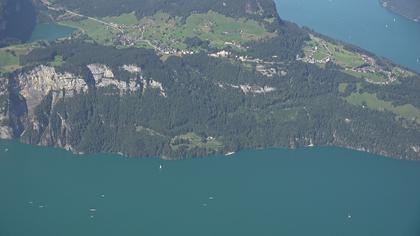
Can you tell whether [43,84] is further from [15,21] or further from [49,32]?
[15,21]

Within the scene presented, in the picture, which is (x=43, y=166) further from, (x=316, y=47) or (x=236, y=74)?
(x=316, y=47)

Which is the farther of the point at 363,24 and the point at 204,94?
the point at 363,24

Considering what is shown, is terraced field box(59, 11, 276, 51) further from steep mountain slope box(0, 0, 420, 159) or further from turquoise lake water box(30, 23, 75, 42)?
turquoise lake water box(30, 23, 75, 42)

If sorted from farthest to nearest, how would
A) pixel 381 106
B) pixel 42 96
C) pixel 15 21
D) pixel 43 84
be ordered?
pixel 15 21 → pixel 381 106 → pixel 43 84 → pixel 42 96

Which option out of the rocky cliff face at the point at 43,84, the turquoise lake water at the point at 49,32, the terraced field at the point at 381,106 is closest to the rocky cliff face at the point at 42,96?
the rocky cliff face at the point at 43,84

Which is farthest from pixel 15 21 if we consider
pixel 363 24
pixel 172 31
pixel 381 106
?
pixel 363 24

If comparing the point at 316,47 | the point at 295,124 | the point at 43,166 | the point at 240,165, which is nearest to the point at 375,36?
the point at 316,47

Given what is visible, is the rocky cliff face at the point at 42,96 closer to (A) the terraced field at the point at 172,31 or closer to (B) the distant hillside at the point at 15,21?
(A) the terraced field at the point at 172,31
